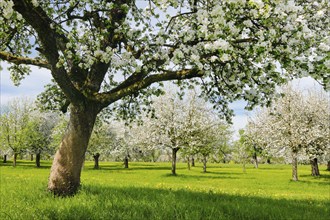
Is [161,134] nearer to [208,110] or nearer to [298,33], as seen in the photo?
[208,110]

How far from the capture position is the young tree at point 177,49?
7.20 metres

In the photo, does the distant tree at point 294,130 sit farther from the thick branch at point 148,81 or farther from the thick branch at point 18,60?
the thick branch at point 18,60

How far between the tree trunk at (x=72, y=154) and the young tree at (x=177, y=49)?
0.11ft

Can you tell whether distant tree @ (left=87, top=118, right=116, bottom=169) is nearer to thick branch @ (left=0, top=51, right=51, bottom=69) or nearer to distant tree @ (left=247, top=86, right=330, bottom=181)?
distant tree @ (left=247, top=86, right=330, bottom=181)

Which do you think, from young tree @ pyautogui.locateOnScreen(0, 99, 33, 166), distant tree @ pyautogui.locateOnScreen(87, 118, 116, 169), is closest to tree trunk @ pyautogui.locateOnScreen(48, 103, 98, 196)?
distant tree @ pyautogui.locateOnScreen(87, 118, 116, 169)

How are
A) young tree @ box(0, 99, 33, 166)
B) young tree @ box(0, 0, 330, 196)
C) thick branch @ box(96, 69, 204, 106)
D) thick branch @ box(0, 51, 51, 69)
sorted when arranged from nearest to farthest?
young tree @ box(0, 0, 330, 196)
thick branch @ box(96, 69, 204, 106)
thick branch @ box(0, 51, 51, 69)
young tree @ box(0, 99, 33, 166)

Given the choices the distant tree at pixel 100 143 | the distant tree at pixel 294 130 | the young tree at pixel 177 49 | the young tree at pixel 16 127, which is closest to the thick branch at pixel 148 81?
the young tree at pixel 177 49

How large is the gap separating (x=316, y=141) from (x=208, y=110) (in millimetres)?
14912

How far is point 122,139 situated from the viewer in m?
72.5

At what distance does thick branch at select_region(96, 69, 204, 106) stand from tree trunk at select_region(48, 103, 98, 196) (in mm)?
601

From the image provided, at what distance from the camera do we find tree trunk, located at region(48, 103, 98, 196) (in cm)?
1208

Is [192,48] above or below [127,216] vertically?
above

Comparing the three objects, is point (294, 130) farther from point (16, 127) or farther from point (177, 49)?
point (16, 127)

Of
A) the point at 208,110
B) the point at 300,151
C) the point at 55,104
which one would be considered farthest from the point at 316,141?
the point at 55,104
